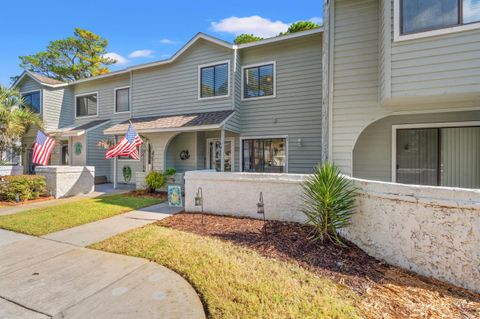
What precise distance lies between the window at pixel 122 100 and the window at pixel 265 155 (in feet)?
25.8

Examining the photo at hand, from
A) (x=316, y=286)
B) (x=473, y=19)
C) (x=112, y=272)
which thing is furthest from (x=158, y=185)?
(x=473, y=19)

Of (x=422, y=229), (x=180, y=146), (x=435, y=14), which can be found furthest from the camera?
(x=180, y=146)

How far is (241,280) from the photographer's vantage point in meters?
3.19

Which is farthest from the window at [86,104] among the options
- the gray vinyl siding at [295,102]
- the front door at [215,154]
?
the gray vinyl siding at [295,102]

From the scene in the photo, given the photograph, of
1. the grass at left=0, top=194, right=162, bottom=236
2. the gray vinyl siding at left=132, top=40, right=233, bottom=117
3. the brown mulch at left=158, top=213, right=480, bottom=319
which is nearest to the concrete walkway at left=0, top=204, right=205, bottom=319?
the grass at left=0, top=194, right=162, bottom=236

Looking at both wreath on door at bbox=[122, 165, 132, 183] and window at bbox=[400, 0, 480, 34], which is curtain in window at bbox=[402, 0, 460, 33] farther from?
wreath on door at bbox=[122, 165, 132, 183]

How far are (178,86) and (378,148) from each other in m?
9.27

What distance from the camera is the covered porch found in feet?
36.2

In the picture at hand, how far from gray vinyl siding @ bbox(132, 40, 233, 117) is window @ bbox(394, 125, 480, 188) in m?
6.79

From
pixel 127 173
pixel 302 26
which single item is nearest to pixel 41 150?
pixel 127 173

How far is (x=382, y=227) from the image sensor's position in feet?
12.9

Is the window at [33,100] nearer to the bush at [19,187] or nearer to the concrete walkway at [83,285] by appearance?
the bush at [19,187]

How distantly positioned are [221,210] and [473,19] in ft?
24.1

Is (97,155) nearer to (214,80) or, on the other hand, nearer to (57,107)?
(57,107)
